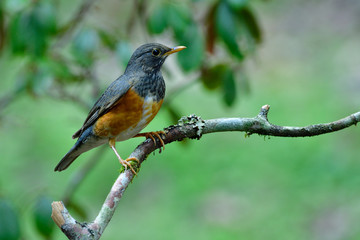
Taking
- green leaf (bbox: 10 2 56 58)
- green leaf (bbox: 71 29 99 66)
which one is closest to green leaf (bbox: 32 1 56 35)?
green leaf (bbox: 10 2 56 58)

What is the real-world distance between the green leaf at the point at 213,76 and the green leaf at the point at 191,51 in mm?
274

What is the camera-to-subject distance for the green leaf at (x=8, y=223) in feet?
12.3

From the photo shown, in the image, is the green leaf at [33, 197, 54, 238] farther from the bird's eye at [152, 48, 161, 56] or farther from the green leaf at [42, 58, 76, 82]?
the bird's eye at [152, 48, 161, 56]

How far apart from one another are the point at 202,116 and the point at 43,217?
557 cm

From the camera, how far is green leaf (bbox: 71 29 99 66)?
4.12 m

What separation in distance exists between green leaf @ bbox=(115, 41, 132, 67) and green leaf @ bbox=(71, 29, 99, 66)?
0.58 ft

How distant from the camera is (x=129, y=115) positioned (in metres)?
3.60

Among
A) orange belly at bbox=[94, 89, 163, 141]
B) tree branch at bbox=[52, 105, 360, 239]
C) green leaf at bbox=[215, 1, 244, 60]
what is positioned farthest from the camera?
green leaf at bbox=[215, 1, 244, 60]

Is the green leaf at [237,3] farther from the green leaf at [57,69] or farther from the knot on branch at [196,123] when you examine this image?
the green leaf at [57,69]

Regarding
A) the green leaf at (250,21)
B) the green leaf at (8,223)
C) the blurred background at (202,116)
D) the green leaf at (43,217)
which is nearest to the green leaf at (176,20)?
the blurred background at (202,116)

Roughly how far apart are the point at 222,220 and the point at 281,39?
19.9ft

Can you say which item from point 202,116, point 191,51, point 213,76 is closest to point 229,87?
point 213,76

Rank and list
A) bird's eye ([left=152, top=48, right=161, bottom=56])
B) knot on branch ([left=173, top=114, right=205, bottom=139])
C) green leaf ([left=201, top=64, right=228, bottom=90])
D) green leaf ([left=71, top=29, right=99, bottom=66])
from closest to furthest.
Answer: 1. knot on branch ([left=173, top=114, right=205, bottom=139])
2. bird's eye ([left=152, top=48, right=161, bottom=56])
3. green leaf ([left=71, top=29, right=99, bottom=66])
4. green leaf ([left=201, top=64, right=228, bottom=90])

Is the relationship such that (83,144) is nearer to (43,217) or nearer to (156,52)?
(43,217)
